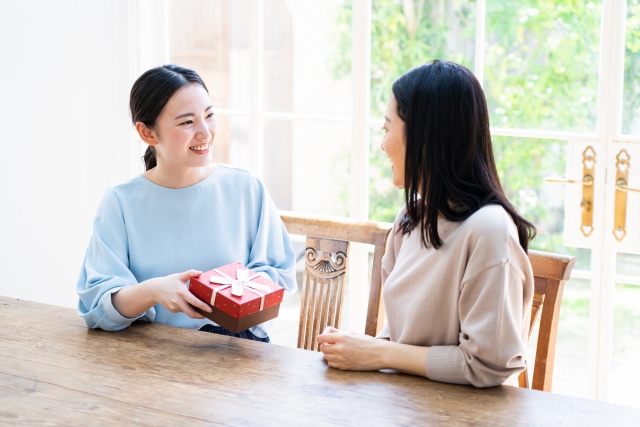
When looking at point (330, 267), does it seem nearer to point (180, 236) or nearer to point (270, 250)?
point (270, 250)

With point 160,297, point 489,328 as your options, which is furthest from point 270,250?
point 489,328

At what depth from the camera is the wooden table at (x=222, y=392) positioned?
4.28ft

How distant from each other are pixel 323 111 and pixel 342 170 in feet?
0.80

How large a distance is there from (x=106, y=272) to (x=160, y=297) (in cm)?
20

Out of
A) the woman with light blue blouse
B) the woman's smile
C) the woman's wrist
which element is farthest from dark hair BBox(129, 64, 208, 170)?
the woman's wrist

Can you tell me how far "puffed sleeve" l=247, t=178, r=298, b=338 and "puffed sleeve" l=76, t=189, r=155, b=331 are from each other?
293 mm

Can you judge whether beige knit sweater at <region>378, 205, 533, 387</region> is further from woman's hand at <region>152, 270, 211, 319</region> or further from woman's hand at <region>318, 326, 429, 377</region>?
woman's hand at <region>152, 270, 211, 319</region>

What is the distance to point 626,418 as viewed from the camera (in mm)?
1284

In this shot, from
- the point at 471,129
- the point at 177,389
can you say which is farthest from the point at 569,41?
the point at 177,389

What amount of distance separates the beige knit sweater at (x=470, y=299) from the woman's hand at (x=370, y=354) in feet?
0.10

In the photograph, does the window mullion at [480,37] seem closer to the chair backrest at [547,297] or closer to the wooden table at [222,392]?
the chair backrest at [547,297]

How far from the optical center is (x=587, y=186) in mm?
2439

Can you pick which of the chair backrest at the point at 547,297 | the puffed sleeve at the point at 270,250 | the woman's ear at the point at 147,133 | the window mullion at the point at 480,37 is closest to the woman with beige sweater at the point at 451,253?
the chair backrest at the point at 547,297

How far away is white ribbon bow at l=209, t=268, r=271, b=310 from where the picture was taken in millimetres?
1635
